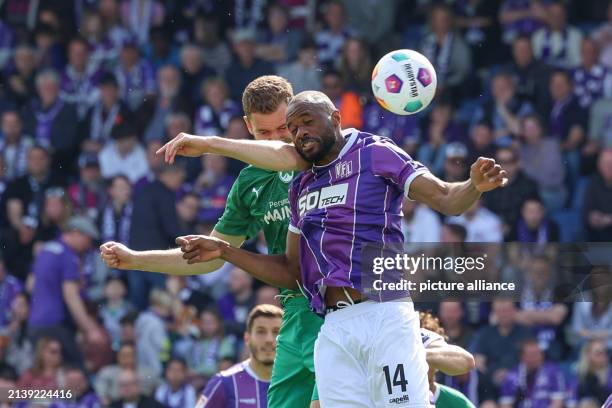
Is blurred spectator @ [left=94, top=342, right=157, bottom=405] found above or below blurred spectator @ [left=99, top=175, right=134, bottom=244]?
below

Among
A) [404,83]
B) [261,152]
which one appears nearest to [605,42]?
[404,83]

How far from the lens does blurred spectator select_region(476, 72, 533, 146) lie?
16094 mm

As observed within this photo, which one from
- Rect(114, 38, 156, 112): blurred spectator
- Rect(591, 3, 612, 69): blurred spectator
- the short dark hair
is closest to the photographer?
the short dark hair

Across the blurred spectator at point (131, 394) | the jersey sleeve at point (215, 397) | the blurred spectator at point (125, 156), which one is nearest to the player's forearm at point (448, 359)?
the jersey sleeve at point (215, 397)

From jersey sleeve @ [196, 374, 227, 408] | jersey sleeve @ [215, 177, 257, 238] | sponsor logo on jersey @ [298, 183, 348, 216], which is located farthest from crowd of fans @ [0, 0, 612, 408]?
sponsor logo on jersey @ [298, 183, 348, 216]

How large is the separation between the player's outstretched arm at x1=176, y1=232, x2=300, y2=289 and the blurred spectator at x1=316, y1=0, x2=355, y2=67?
32.5 feet

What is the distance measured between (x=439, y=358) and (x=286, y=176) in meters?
1.37

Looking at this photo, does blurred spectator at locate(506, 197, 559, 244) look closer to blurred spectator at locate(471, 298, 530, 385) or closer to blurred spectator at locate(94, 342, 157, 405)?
blurred spectator at locate(471, 298, 530, 385)

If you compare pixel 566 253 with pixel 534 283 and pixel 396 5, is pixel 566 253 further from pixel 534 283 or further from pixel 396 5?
pixel 396 5

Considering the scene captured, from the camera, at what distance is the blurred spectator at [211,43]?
18.2m

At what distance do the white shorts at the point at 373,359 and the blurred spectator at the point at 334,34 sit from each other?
10.5m

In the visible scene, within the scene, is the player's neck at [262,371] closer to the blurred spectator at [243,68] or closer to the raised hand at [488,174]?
the raised hand at [488,174]

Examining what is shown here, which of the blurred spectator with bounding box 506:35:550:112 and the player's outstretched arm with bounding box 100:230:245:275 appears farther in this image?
the blurred spectator with bounding box 506:35:550:112

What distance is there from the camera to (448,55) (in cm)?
1705
